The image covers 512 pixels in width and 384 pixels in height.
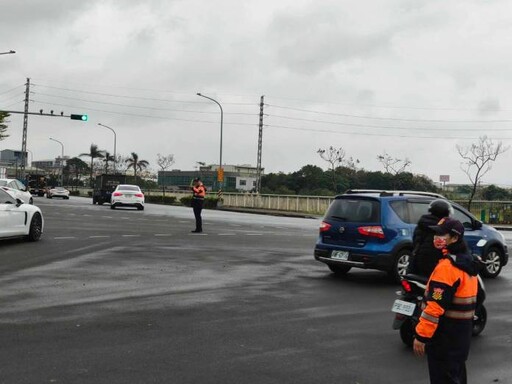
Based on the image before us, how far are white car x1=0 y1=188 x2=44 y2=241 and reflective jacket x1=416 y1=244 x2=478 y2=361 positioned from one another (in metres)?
12.3

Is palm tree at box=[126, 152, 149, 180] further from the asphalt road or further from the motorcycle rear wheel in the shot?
the motorcycle rear wheel

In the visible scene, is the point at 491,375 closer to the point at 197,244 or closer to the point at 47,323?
the point at 47,323

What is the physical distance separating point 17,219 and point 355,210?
8.52 m

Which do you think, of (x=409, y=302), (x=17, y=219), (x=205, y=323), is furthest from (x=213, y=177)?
(x=409, y=302)

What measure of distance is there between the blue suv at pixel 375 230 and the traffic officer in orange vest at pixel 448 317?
A: 621cm

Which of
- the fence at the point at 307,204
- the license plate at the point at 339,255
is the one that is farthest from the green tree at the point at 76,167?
the license plate at the point at 339,255

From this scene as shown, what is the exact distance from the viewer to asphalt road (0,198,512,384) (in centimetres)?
505

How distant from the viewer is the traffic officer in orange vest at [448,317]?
142 inches

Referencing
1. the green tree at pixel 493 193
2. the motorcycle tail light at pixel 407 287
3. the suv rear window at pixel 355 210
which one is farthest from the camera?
the green tree at pixel 493 193

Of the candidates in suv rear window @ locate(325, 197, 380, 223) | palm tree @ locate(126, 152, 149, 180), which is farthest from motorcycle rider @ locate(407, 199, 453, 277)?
palm tree @ locate(126, 152, 149, 180)

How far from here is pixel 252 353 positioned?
18.3 ft

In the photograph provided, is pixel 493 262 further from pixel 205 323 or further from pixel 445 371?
pixel 445 371

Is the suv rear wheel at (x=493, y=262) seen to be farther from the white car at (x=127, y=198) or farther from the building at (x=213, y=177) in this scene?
the building at (x=213, y=177)

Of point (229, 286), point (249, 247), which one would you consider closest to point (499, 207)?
point (249, 247)
